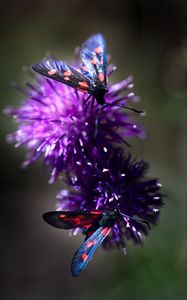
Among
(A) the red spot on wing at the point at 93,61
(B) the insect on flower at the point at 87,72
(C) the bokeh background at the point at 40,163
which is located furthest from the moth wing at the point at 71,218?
(C) the bokeh background at the point at 40,163

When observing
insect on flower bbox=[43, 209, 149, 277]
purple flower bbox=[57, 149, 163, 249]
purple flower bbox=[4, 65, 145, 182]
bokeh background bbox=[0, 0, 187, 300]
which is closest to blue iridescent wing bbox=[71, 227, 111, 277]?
insect on flower bbox=[43, 209, 149, 277]

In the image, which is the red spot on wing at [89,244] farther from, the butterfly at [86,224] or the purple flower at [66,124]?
the purple flower at [66,124]

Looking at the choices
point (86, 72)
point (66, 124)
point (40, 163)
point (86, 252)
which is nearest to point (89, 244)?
point (86, 252)

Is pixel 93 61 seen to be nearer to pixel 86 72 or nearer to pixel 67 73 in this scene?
pixel 86 72

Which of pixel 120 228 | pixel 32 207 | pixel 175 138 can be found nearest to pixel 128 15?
pixel 175 138

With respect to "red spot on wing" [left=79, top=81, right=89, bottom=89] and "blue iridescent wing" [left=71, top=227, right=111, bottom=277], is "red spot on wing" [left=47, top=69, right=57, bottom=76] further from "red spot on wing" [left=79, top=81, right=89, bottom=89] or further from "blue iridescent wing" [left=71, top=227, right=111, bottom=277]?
"blue iridescent wing" [left=71, top=227, right=111, bottom=277]

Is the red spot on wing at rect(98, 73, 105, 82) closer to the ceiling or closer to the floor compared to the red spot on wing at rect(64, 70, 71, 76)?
closer to the ceiling

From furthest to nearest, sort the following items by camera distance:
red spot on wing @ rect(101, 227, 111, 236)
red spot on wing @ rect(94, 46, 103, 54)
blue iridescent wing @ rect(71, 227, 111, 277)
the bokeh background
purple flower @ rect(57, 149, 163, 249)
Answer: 1. the bokeh background
2. red spot on wing @ rect(94, 46, 103, 54)
3. purple flower @ rect(57, 149, 163, 249)
4. red spot on wing @ rect(101, 227, 111, 236)
5. blue iridescent wing @ rect(71, 227, 111, 277)
